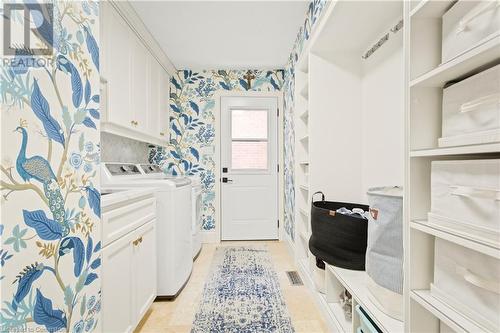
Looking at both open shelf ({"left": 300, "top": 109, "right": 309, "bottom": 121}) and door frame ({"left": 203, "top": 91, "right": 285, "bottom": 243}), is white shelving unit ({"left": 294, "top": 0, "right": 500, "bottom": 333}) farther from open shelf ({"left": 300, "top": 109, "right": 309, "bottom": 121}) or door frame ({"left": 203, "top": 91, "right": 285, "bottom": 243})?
door frame ({"left": 203, "top": 91, "right": 285, "bottom": 243})

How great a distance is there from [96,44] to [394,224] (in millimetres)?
1435

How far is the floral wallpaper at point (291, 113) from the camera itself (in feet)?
8.28

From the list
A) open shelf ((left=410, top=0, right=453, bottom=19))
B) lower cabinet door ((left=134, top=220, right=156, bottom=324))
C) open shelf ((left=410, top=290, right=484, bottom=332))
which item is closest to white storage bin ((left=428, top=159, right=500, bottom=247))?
open shelf ((left=410, top=290, right=484, bottom=332))

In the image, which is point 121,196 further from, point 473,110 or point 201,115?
point 201,115

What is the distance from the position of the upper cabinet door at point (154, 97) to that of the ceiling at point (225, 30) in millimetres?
243

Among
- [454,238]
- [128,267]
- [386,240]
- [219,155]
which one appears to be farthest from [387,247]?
[219,155]

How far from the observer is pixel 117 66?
2.29m

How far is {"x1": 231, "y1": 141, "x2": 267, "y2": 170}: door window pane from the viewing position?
3.98 m

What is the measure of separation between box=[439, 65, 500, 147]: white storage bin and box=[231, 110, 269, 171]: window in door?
3.08 meters

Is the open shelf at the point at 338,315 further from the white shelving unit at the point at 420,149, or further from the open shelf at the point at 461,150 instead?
the open shelf at the point at 461,150

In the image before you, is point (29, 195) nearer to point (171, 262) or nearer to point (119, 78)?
point (171, 262)

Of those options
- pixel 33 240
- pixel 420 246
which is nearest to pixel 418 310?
pixel 420 246

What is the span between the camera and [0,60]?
0.68 metres

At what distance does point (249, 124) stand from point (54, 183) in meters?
3.27
